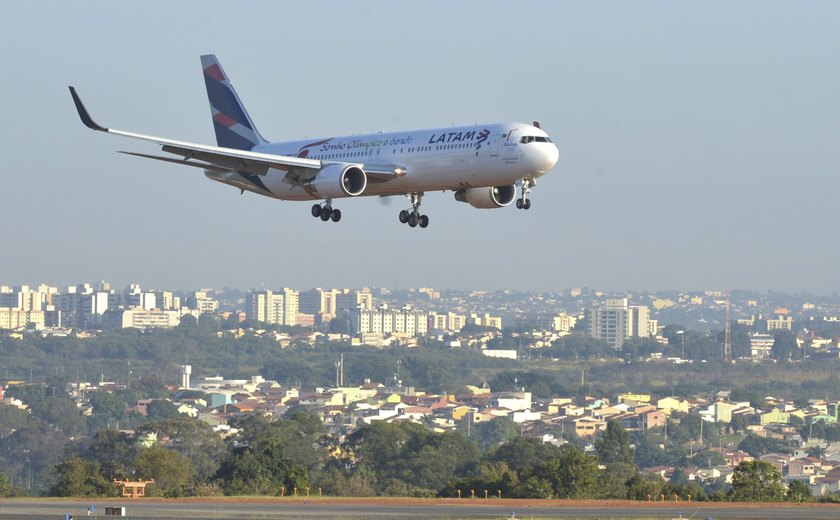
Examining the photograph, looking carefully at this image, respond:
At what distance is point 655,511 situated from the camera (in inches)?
2635

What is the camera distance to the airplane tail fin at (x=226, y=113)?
89.8m

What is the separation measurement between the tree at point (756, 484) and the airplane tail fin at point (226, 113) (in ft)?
101

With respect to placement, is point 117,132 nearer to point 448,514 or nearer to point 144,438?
point 448,514

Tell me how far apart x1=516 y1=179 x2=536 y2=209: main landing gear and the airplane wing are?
19.1ft

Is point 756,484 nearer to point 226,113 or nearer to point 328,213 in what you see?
point 328,213

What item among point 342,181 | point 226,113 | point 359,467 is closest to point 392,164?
point 342,181

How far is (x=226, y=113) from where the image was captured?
9231 cm

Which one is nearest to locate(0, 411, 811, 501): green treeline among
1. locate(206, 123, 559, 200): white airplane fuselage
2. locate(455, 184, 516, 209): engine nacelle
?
locate(455, 184, 516, 209): engine nacelle

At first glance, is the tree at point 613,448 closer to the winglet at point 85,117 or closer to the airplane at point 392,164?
the airplane at point 392,164

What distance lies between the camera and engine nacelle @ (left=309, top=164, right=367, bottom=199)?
75062 millimetres

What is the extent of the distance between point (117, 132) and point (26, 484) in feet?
436

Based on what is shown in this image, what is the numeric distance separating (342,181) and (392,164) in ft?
8.01

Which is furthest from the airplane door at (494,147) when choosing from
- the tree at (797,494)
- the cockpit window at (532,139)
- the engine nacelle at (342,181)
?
the tree at (797,494)

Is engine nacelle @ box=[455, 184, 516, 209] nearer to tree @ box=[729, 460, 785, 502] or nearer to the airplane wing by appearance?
the airplane wing
